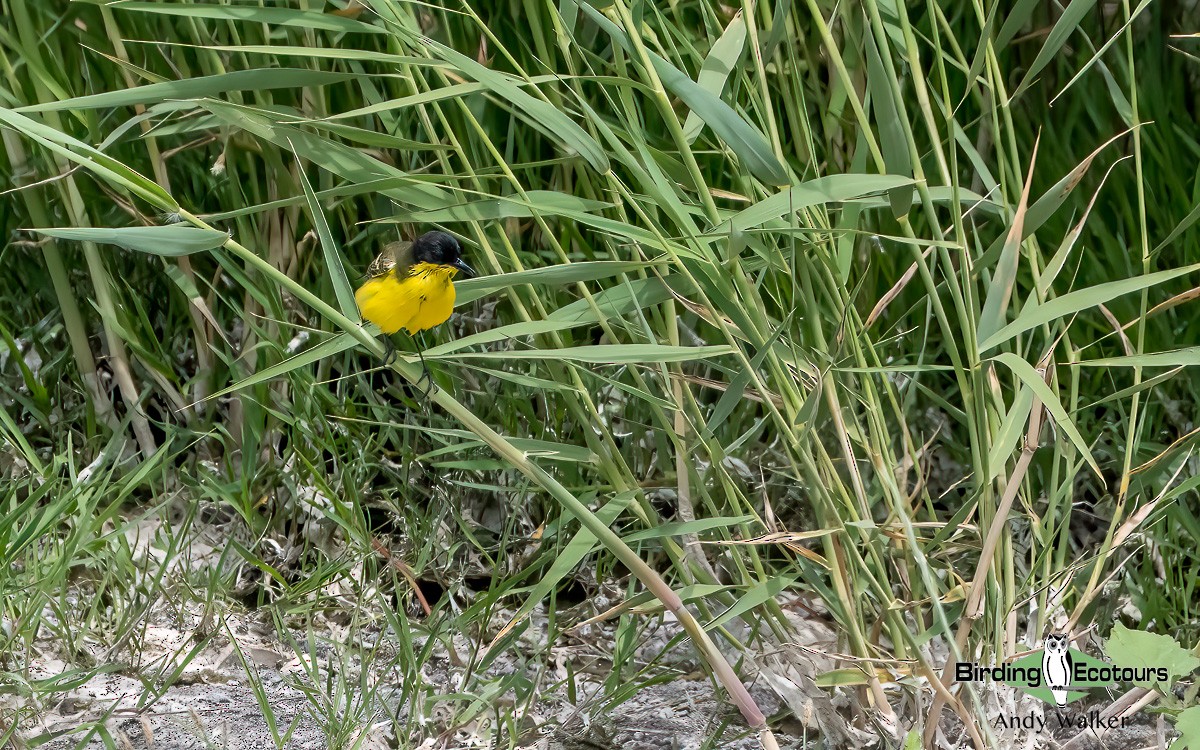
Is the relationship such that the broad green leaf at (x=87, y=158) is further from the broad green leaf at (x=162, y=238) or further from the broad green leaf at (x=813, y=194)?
the broad green leaf at (x=813, y=194)

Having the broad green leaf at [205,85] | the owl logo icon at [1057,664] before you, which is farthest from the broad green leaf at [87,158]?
the owl logo icon at [1057,664]

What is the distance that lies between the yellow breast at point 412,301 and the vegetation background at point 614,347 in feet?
0.28

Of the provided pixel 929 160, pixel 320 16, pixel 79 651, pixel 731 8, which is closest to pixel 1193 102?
pixel 929 160

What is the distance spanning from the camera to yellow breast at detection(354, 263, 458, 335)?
168 centimetres

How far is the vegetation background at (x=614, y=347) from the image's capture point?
1.27 meters

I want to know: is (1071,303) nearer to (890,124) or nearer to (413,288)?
(890,124)

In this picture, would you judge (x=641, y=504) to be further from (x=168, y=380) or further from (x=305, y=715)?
(x=168, y=380)

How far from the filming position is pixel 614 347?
1.24m

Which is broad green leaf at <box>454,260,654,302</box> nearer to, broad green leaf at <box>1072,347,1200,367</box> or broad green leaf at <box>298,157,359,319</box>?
broad green leaf at <box>298,157,359,319</box>

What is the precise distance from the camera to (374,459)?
7.02 feet

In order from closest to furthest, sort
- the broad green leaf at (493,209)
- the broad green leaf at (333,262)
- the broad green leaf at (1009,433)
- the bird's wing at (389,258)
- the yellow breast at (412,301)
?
the broad green leaf at (333,262) < the broad green leaf at (1009,433) < the broad green leaf at (493,209) < the yellow breast at (412,301) < the bird's wing at (389,258)

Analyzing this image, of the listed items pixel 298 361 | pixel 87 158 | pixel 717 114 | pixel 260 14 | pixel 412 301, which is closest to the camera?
pixel 87 158

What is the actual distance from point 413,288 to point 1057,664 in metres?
1.04

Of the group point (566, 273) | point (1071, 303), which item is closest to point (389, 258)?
point (566, 273)
